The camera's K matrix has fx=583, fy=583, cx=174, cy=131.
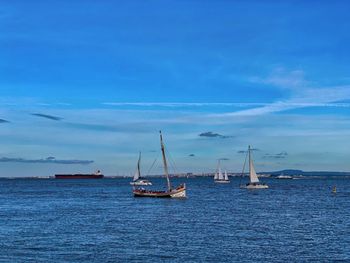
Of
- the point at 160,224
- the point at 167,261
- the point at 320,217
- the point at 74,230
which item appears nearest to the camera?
the point at 167,261

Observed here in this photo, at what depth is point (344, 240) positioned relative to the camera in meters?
62.2

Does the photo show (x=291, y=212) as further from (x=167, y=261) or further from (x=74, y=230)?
(x=167, y=261)

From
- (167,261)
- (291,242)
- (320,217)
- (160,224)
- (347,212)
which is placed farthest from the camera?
(347,212)

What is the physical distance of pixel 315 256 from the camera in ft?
172

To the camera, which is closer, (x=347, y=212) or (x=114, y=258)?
(x=114, y=258)

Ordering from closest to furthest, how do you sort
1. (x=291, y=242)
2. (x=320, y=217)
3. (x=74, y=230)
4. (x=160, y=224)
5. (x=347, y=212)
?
(x=291, y=242), (x=74, y=230), (x=160, y=224), (x=320, y=217), (x=347, y=212)

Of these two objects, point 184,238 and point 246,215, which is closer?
point 184,238

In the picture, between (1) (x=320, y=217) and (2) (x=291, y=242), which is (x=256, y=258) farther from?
(1) (x=320, y=217)

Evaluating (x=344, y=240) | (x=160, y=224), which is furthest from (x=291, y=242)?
(x=160, y=224)

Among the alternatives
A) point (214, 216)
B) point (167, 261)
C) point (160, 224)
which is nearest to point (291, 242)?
point (167, 261)

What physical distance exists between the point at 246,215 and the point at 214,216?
18.8 ft

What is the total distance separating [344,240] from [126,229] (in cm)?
2614

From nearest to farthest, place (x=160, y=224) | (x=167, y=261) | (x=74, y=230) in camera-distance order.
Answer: (x=167, y=261) < (x=74, y=230) < (x=160, y=224)

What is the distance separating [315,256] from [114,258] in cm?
1802
